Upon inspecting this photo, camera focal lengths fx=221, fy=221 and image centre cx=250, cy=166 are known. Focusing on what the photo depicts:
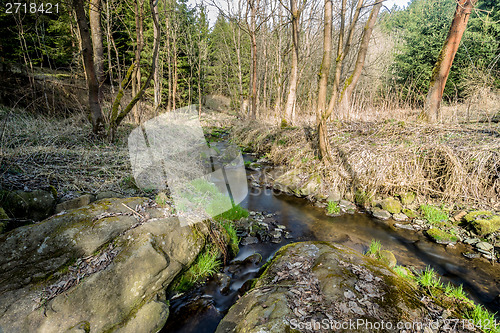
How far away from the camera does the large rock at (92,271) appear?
6.49 feet

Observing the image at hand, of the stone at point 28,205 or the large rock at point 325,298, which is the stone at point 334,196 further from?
the stone at point 28,205

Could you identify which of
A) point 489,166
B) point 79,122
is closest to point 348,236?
point 489,166

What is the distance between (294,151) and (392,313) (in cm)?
630

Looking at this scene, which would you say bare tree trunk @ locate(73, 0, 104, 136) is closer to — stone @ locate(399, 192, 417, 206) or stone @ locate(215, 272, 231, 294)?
stone @ locate(215, 272, 231, 294)

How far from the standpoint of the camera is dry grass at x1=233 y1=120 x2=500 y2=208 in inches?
193

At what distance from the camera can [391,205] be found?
17.7 ft

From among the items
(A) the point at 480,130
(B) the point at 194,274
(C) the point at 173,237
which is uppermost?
(A) the point at 480,130

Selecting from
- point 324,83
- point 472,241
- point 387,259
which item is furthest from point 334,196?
point 324,83

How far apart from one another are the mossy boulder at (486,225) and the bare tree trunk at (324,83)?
10.9 ft

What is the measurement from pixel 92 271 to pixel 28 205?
135cm

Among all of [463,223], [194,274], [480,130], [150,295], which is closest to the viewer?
[150,295]

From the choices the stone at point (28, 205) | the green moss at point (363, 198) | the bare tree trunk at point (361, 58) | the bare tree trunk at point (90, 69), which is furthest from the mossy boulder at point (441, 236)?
the bare tree trunk at point (90, 69)

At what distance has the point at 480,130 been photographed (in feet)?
19.6

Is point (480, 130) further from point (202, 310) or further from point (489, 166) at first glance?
point (202, 310)
